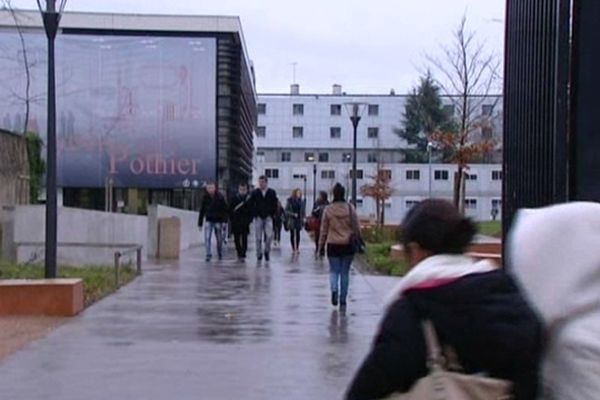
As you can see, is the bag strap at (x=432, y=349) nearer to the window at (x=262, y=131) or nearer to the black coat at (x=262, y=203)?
the black coat at (x=262, y=203)

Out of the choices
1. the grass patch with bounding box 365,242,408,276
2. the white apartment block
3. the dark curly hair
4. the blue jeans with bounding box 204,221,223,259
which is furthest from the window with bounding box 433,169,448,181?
the dark curly hair

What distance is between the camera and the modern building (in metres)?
50.3

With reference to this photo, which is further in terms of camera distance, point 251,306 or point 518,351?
point 251,306

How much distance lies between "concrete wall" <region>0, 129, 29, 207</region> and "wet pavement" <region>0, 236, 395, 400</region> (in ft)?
39.7

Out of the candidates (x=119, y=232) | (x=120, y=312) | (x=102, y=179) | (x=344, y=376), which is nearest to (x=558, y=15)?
(x=344, y=376)

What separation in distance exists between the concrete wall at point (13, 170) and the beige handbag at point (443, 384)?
2567 centimetres

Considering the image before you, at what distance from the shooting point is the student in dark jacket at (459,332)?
3.31 meters

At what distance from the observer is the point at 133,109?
50.8m

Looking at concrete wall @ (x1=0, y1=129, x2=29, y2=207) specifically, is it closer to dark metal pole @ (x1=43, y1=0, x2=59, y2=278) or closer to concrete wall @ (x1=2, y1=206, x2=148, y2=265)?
concrete wall @ (x1=2, y1=206, x2=148, y2=265)

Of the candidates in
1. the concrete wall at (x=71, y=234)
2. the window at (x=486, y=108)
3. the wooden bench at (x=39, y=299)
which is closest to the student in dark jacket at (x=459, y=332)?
the wooden bench at (x=39, y=299)

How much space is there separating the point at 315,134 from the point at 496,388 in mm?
101088

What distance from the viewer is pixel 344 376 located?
9.80 metres

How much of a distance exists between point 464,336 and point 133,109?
48117 millimetres

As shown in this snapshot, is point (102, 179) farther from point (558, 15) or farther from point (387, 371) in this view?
point (387, 371)
